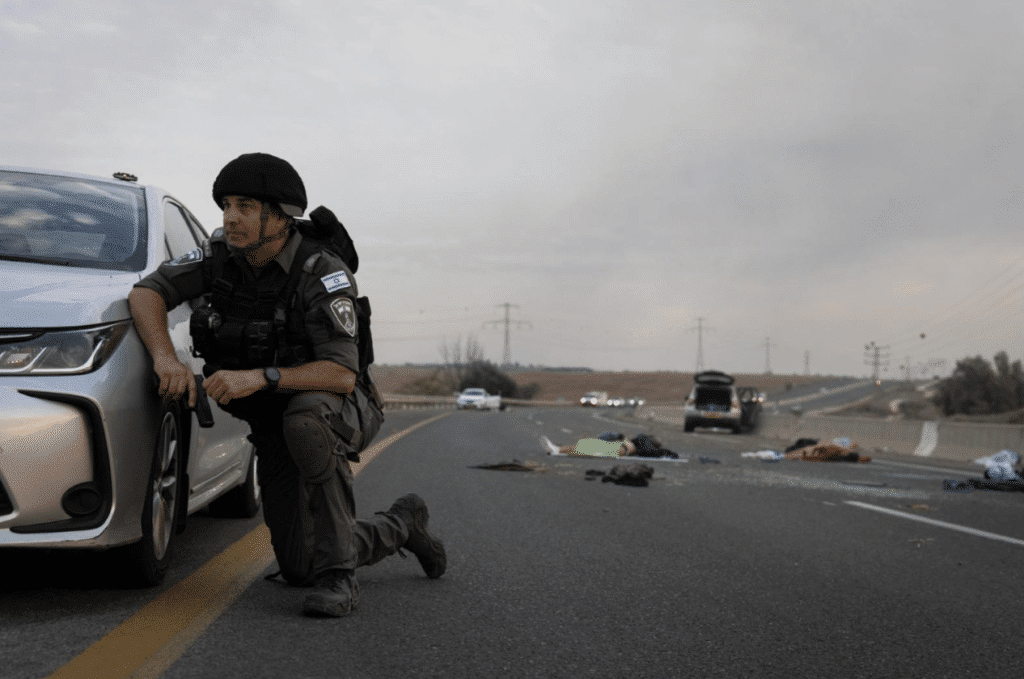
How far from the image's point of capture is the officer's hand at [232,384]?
366cm

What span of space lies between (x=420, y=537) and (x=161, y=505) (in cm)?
111

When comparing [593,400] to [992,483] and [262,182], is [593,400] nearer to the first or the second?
[992,483]

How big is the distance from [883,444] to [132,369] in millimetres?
20713

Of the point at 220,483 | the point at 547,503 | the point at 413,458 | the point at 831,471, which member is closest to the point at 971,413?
the point at 831,471

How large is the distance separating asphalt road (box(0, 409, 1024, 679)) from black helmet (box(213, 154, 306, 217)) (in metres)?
1.51

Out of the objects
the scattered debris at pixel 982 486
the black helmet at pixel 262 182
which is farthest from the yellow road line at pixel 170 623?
the scattered debris at pixel 982 486

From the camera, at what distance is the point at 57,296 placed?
3.75 meters

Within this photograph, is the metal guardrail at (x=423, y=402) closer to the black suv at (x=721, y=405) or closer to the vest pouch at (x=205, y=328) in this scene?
the black suv at (x=721, y=405)

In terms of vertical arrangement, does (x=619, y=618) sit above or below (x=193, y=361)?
below

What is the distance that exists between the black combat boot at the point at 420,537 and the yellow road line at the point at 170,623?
2.26ft

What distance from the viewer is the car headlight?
3.56 m

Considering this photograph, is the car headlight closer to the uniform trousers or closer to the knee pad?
the uniform trousers

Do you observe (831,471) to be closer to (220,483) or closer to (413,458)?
(413,458)

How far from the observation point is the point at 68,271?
413cm
